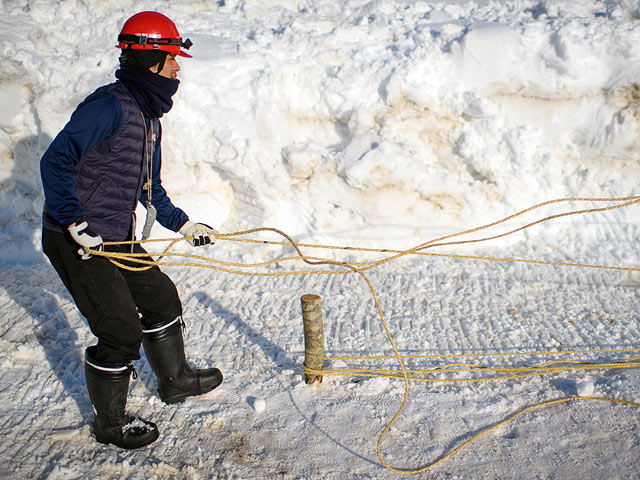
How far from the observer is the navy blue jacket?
2.17 metres

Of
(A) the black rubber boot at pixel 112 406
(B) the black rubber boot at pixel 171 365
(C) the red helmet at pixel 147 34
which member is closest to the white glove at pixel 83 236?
(A) the black rubber boot at pixel 112 406

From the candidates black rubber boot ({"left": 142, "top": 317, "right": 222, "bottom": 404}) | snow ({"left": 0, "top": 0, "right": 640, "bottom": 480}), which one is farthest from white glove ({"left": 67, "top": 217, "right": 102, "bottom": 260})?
snow ({"left": 0, "top": 0, "right": 640, "bottom": 480})

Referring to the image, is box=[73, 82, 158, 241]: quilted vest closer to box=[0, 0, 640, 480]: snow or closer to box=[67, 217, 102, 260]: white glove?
box=[67, 217, 102, 260]: white glove

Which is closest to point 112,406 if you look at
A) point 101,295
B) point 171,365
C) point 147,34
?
A: point 171,365

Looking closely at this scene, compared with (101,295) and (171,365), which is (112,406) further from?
(101,295)

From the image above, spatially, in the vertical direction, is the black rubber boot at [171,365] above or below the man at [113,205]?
below

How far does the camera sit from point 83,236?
7.45 ft

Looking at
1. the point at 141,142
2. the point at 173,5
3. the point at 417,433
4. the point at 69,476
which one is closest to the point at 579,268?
the point at 417,433

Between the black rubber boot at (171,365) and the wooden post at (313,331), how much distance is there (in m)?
0.68

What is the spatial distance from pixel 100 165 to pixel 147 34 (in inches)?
29.3

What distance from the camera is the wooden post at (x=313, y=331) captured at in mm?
2969

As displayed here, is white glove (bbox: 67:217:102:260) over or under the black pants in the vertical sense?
over

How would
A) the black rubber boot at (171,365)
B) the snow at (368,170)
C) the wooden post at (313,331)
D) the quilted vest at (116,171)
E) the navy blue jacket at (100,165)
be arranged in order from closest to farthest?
the navy blue jacket at (100,165)
the quilted vest at (116,171)
the black rubber boot at (171,365)
the wooden post at (313,331)
the snow at (368,170)

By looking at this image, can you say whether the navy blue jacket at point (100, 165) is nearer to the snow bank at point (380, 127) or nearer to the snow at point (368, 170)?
the snow at point (368, 170)
